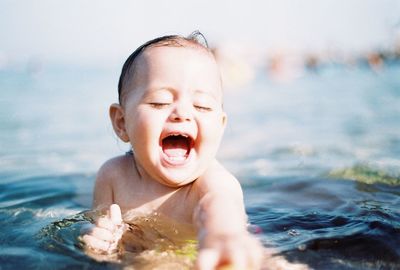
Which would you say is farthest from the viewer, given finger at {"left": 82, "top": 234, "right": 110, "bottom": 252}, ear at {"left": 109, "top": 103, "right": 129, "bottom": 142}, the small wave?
the small wave

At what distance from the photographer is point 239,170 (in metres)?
5.65

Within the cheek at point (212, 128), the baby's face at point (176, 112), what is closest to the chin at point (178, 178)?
the baby's face at point (176, 112)

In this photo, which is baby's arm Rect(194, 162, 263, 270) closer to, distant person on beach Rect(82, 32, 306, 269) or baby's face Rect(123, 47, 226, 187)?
distant person on beach Rect(82, 32, 306, 269)

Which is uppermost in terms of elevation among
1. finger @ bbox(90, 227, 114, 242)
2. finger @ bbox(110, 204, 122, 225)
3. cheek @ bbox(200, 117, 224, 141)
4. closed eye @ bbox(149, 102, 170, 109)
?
closed eye @ bbox(149, 102, 170, 109)

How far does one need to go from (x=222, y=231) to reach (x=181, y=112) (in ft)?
2.91

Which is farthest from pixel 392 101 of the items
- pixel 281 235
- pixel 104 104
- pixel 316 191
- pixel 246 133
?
pixel 281 235

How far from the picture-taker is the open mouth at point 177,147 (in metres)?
2.65

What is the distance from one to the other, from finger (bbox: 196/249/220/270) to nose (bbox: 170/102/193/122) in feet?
3.47

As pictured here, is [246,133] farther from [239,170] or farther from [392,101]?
[392,101]

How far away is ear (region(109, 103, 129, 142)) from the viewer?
117 inches

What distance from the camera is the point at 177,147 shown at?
269 cm

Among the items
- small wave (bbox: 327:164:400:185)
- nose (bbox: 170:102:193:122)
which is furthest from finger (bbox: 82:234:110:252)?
small wave (bbox: 327:164:400:185)

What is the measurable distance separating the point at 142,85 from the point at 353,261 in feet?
4.49

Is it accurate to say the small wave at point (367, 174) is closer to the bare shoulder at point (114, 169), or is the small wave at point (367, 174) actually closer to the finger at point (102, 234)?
the bare shoulder at point (114, 169)
